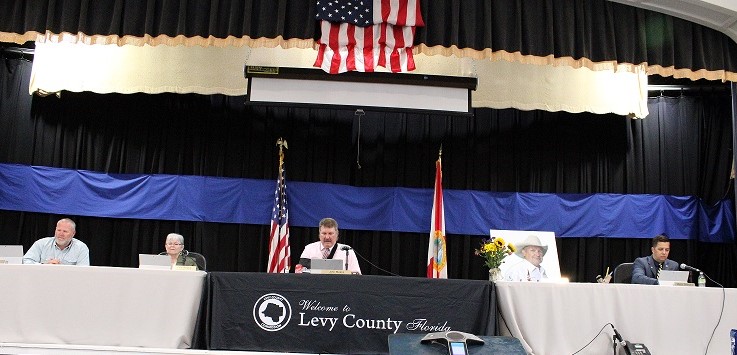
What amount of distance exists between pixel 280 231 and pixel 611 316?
478 centimetres

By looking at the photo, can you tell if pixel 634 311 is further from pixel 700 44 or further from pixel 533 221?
pixel 533 221

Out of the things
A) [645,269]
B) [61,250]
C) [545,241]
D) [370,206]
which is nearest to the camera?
[61,250]

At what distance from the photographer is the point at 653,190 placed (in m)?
9.45

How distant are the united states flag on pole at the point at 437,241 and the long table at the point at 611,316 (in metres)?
3.72

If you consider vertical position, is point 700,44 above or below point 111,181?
above

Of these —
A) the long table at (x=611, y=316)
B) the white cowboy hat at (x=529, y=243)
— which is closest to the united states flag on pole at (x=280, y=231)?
the white cowboy hat at (x=529, y=243)

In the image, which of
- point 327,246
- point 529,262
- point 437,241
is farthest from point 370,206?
point 327,246

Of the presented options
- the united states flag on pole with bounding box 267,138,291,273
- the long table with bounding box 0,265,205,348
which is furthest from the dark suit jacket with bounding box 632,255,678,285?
the united states flag on pole with bounding box 267,138,291,273

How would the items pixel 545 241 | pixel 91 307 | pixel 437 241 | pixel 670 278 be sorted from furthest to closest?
1. pixel 545 241
2. pixel 437 241
3. pixel 670 278
4. pixel 91 307

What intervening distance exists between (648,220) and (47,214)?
7730mm

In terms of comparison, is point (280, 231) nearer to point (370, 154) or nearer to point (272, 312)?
point (370, 154)

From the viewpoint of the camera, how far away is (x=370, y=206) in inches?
358

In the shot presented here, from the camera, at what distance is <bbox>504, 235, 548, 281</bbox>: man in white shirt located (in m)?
7.38

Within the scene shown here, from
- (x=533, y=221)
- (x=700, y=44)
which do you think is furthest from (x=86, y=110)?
(x=700, y=44)
